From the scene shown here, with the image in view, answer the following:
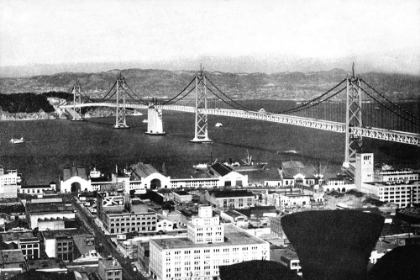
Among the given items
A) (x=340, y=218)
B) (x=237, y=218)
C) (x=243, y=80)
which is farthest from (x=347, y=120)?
(x=340, y=218)

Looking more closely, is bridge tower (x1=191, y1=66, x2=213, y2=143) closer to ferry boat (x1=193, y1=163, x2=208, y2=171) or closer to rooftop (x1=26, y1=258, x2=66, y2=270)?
ferry boat (x1=193, y1=163, x2=208, y2=171)

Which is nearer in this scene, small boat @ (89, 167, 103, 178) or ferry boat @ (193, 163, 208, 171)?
small boat @ (89, 167, 103, 178)

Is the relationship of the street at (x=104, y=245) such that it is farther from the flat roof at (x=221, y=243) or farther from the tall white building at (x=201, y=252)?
the flat roof at (x=221, y=243)

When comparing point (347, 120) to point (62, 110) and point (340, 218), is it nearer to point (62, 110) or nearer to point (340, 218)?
point (62, 110)

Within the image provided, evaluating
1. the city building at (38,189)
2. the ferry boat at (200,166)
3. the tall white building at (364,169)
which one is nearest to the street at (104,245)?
the city building at (38,189)

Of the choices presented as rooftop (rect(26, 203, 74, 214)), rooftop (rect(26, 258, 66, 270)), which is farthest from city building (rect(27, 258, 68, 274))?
rooftop (rect(26, 203, 74, 214))

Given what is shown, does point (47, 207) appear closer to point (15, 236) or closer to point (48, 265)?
point (15, 236)
